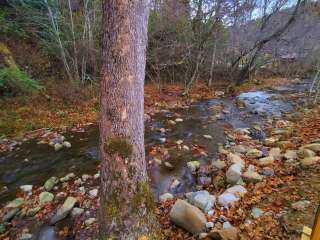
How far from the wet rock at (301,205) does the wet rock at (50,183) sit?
11.8 ft

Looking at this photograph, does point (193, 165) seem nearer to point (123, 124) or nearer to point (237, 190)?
point (237, 190)

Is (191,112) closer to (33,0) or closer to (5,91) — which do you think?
(5,91)

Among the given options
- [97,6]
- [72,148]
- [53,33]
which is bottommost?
[72,148]

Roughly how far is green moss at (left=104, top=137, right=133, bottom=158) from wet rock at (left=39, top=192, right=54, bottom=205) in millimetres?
2173

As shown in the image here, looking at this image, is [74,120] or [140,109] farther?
[74,120]

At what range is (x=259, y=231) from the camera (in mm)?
2539

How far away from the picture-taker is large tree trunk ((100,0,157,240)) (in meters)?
2.12

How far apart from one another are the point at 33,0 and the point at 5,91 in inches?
143

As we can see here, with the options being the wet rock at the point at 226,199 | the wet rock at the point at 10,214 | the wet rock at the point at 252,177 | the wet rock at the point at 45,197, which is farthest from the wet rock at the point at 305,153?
the wet rock at the point at 10,214

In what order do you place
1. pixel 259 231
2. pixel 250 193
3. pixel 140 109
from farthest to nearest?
pixel 250 193 → pixel 259 231 → pixel 140 109

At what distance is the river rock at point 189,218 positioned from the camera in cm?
285

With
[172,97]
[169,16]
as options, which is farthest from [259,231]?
[169,16]

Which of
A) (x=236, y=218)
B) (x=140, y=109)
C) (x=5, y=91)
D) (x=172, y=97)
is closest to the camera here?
(x=140, y=109)

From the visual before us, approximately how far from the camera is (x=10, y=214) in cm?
354
